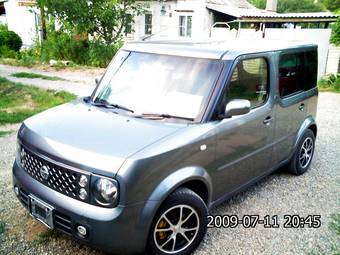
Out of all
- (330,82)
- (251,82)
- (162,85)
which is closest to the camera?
(162,85)

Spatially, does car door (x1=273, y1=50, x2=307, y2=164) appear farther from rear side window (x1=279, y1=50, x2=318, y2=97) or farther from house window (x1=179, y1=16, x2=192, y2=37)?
house window (x1=179, y1=16, x2=192, y2=37)

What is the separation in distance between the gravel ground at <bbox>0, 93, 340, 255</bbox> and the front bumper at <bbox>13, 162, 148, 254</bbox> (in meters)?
0.59

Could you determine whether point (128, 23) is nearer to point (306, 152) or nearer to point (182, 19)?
point (182, 19)

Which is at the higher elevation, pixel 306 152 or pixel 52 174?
pixel 52 174

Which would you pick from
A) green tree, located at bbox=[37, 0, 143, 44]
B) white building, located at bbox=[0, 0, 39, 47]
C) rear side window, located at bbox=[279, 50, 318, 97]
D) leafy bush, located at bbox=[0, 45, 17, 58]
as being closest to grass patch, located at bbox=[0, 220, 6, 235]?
rear side window, located at bbox=[279, 50, 318, 97]

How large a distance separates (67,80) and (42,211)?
375 inches

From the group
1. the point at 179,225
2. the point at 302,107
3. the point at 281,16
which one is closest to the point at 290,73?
the point at 302,107

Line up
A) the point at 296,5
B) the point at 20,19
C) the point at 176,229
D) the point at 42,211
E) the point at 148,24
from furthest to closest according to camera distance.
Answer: the point at 296,5 → the point at 20,19 → the point at 148,24 → the point at 176,229 → the point at 42,211

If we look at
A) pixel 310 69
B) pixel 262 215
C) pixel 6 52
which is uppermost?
pixel 310 69

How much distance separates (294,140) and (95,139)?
287 cm

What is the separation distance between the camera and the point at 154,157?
2.65 metres

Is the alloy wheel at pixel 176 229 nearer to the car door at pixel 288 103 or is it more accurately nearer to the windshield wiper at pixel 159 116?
the windshield wiper at pixel 159 116

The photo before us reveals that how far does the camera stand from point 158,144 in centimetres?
274

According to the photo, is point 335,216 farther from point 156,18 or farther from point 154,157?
point 156,18
